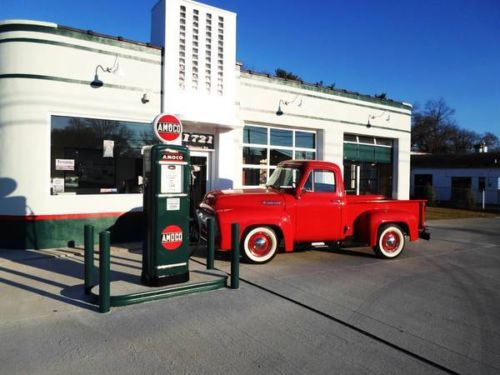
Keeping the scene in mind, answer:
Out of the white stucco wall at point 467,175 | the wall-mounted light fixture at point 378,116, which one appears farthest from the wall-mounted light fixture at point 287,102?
the white stucco wall at point 467,175

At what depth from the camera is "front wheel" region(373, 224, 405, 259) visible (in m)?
8.86

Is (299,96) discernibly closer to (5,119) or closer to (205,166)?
(205,166)

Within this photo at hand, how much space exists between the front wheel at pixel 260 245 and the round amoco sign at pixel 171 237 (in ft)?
6.50

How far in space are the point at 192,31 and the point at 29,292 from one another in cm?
749

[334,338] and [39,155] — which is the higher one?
[39,155]

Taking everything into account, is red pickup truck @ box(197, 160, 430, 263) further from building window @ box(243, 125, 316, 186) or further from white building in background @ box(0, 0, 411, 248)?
building window @ box(243, 125, 316, 186)

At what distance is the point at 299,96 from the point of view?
13.5 m

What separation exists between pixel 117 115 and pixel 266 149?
4722 millimetres

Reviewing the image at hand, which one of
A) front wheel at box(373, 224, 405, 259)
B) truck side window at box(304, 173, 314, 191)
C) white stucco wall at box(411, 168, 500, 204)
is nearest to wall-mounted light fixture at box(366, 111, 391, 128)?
front wheel at box(373, 224, 405, 259)

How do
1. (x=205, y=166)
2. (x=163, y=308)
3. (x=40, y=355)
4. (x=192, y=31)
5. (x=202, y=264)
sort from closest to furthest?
1. (x=40, y=355)
2. (x=163, y=308)
3. (x=202, y=264)
4. (x=192, y=31)
5. (x=205, y=166)

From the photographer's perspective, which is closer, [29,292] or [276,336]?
[276,336]

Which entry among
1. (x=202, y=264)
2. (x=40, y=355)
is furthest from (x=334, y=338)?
(x=202, y=264)

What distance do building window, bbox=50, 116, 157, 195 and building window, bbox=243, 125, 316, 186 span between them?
319 centimetres

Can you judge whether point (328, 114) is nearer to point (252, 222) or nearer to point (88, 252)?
point (252, 222)
